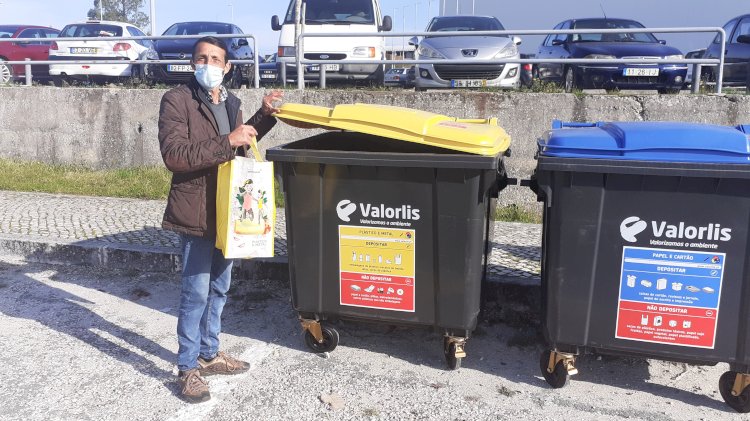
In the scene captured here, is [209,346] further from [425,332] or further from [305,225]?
[425,332]

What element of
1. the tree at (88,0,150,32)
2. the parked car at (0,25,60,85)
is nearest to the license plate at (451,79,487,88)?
the parked car at (0,25,60,85)

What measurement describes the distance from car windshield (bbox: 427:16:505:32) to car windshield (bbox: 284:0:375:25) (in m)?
1.30

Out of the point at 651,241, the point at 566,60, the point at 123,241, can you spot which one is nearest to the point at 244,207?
the point at 651,241

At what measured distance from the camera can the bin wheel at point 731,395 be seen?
11.6 feet

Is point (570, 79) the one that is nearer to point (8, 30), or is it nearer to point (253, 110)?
point (253, 110)

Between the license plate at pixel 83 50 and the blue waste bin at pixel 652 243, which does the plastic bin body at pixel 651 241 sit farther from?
the license plate at pixel 83 50

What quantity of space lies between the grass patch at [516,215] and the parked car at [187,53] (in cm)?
414

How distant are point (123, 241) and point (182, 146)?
10.4ft

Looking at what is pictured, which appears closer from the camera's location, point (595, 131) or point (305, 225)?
point (595, 131)

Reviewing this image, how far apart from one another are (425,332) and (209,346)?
1.46m

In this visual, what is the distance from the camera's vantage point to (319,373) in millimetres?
4000

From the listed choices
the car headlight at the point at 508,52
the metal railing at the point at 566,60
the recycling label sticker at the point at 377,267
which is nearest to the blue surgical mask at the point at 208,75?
the recycling label sticker at the point at 377,267

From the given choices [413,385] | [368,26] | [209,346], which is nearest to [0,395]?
[209,346]

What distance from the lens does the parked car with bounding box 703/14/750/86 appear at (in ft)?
30.7
